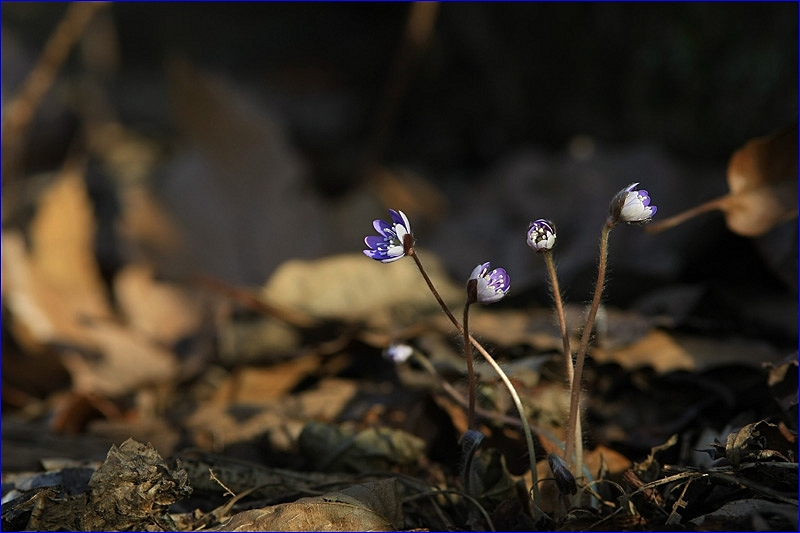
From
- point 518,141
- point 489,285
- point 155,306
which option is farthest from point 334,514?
point 518,141

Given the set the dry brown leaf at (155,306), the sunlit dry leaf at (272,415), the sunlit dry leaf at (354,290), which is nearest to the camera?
the sunlit dry leaf at (272,415)

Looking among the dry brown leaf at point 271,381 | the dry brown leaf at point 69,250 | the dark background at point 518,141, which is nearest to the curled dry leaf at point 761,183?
the dark background at point 518,141

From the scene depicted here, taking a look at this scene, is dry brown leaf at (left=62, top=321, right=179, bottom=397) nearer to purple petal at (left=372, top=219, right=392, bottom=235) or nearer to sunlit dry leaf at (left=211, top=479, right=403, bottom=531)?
sunlit dry leaf at (left=211, top=479, right=403, bottom=531)

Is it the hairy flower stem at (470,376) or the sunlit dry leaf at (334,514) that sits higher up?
the hairy flower stem at (470,376)

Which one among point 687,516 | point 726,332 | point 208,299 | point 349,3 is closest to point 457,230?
point 208,299

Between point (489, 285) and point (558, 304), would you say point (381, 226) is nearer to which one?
point (489, 285)

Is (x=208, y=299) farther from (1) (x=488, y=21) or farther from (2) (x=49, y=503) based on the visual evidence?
(1) (x=488, y=21)

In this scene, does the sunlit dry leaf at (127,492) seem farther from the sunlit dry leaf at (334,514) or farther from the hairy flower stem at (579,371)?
the hairy flower stem at (579,371)

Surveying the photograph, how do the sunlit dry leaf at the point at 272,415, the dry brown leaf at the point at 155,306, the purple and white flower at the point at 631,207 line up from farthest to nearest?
the dry brown leaf at the point at 155,306
the sunlit dry leaf at the point at 272,415
the purple and white flower at the point at 631,207
